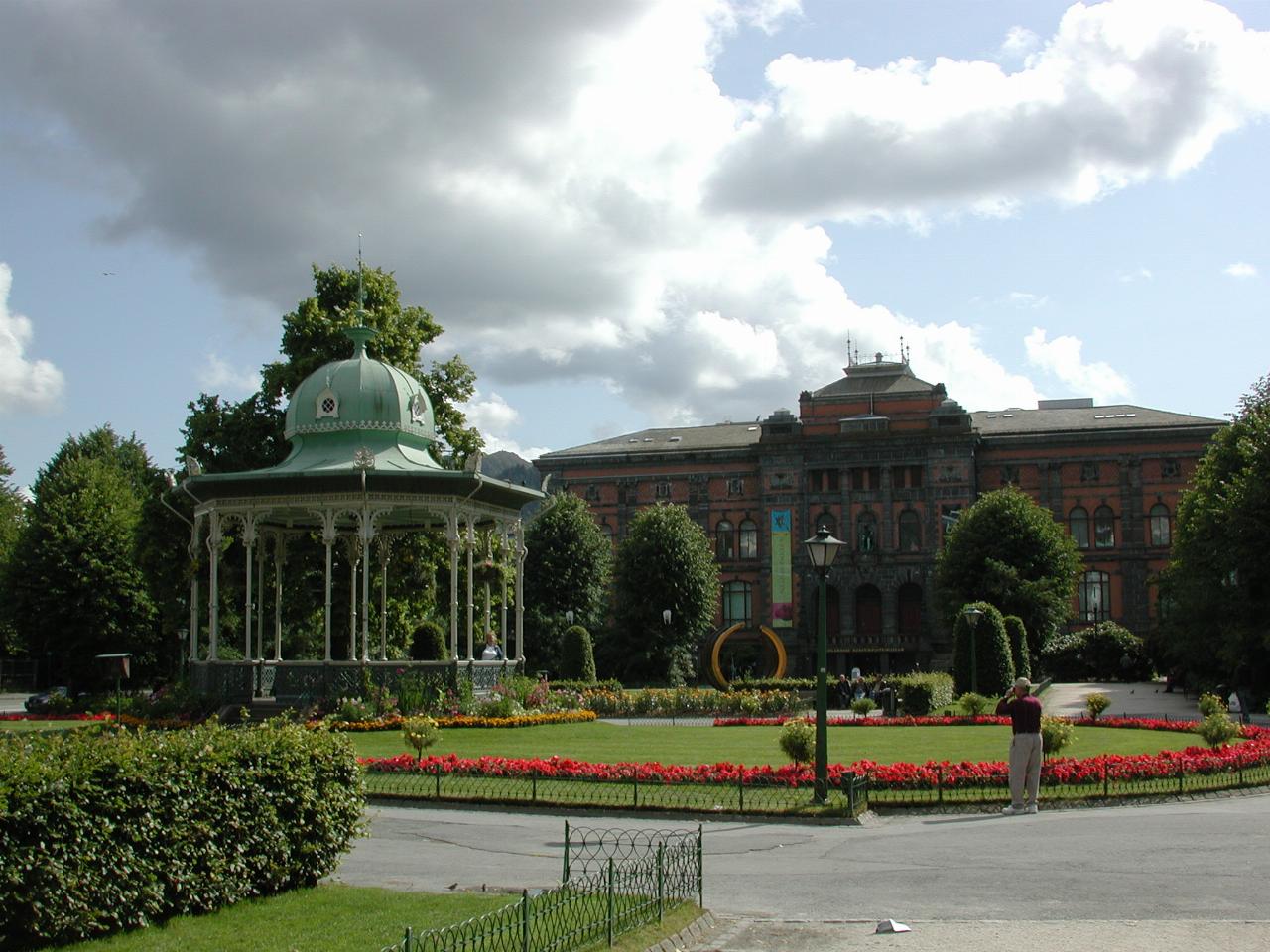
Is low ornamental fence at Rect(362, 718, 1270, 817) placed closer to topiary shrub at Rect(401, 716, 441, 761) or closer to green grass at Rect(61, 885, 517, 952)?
topiary shrub at Rect(401, 716, 441, 761)

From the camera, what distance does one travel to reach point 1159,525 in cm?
8494

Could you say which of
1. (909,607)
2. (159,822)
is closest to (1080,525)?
(909,607)

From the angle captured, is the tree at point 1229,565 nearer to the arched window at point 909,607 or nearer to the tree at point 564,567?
the tree at point 564,567

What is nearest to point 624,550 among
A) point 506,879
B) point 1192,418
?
point 1192,418

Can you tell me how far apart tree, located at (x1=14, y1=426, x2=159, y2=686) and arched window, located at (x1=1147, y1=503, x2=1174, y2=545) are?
59.5 m

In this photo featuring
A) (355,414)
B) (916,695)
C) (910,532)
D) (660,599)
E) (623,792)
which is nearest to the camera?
(623,792)

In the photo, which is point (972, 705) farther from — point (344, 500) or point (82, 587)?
point (82, 587)

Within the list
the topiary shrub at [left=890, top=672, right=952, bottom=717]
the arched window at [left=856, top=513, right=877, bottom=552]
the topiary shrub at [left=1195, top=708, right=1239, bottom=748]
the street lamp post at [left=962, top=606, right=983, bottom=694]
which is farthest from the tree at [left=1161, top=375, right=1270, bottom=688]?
the arched window at [left=856, top=513, right=877, bottom=552]

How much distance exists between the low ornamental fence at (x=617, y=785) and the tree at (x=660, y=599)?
4824 centimetres

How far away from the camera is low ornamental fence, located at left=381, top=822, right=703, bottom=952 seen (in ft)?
29.4

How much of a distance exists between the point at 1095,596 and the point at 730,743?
62.3m

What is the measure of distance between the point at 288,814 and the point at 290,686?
2209 cm

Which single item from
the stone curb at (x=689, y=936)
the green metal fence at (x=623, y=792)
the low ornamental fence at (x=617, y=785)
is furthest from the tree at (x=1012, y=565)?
the stone curb at (x=689, y=936)

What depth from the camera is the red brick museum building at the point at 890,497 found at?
8475 centimetres
